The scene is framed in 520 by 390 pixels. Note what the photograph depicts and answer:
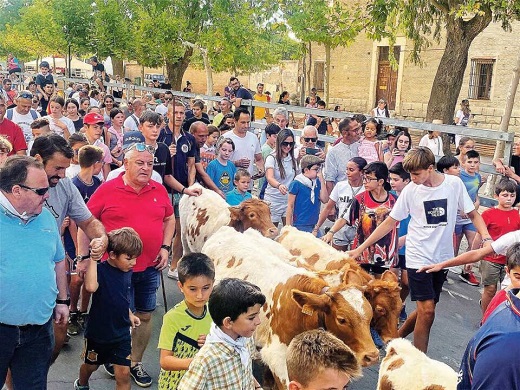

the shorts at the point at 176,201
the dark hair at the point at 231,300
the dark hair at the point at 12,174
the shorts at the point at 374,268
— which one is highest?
the dark hair at the point at 12,174

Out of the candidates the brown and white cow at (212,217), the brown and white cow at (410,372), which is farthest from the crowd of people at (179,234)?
the brown and white cow at (410,372)

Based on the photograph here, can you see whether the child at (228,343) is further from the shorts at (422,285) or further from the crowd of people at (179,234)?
the shorts at (422,285)

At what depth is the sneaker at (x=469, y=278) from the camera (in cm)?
872

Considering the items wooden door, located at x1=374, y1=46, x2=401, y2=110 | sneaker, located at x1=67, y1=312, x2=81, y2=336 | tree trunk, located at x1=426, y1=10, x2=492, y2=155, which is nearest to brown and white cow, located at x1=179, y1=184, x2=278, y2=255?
sneaker, located at x1=67, y1=312, x2=81, y2=336

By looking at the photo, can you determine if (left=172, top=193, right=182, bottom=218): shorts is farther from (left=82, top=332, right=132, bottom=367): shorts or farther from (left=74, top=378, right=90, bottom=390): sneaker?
(left=82, top=332, right=132, bottom=367): shorts

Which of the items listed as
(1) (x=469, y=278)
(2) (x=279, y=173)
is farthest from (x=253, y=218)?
(1) (x=469, y=278)

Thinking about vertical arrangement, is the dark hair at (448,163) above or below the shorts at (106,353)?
above

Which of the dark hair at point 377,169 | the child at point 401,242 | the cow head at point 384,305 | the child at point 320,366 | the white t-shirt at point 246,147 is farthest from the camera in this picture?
the white t-shirt at point 246,147

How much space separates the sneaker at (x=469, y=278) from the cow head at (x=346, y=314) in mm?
4966

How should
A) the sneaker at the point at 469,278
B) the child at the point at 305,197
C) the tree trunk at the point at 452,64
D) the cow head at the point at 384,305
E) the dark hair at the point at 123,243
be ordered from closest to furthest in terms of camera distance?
the dark hair at the point at 123,243 → the cow head at the point at 384,305 → the child at the point at 305,197 → the sneaker at the point at 469,278 → the tree trunk at the point at 452,64

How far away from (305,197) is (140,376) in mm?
3257

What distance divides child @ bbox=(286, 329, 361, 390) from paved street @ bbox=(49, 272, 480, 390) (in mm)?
3144

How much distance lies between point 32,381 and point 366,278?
9.26 feet

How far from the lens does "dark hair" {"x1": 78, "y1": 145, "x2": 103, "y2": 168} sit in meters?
6.11
